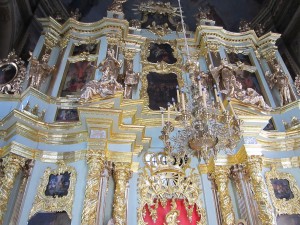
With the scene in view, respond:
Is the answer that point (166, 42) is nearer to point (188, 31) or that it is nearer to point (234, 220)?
point (188, 31)

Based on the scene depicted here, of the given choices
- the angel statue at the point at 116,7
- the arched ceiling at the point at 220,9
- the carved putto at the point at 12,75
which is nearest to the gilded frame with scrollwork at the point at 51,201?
the carved putto at the point at 12,75

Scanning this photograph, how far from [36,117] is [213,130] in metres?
5.30

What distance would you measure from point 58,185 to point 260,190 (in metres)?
4.94

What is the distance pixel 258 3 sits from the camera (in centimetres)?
1588

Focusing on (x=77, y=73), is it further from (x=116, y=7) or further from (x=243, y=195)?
(x=243, y=195)

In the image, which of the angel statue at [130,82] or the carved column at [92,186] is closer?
the carved column at [92,186]

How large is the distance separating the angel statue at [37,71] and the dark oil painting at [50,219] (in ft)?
12.9

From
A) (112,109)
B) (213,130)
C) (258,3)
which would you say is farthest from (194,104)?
(258,3)

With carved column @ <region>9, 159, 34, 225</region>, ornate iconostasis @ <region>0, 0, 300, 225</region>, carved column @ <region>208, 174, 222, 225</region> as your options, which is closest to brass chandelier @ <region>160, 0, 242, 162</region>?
ornate iconostasis @ <region>0, 0, 300, 225</region>

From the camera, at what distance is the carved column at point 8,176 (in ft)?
23.6

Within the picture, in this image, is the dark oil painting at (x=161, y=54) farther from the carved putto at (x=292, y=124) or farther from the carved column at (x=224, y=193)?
the carved column at (x=224, y=193)

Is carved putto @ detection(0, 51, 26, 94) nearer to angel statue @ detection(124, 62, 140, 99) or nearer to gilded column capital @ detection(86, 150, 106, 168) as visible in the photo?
angel statue @ detection(124, 62, 140, 99)

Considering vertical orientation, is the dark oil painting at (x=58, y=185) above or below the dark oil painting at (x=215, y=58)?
below

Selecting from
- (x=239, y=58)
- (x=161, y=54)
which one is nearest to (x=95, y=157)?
(x=161, y=54)
